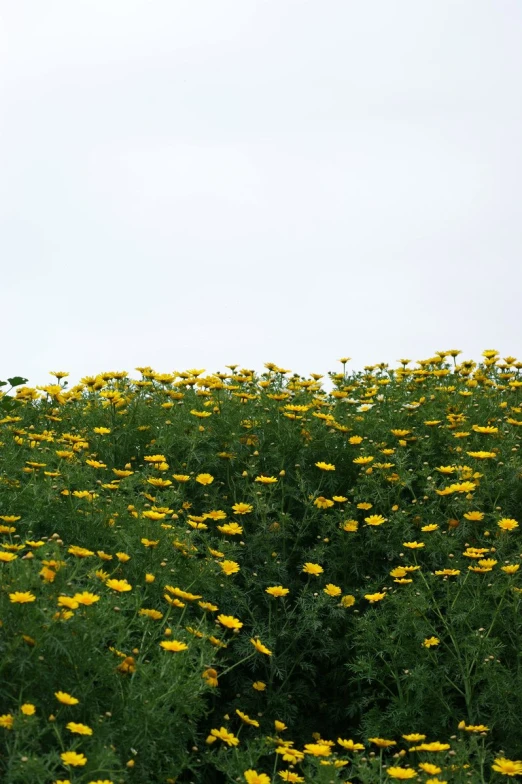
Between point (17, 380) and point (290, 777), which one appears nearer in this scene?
point (290, 777)

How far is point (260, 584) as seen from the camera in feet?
18.6

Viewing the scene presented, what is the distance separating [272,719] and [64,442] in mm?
2392

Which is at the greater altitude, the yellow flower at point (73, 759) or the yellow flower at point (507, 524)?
the yellow flower at point (507, 524)

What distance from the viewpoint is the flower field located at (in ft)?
12.4

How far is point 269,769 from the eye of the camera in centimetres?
517

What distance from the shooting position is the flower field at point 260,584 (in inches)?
148

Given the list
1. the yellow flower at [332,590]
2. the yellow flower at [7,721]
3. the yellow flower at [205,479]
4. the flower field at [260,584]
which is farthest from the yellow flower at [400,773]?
the yellow flower at [205,479]

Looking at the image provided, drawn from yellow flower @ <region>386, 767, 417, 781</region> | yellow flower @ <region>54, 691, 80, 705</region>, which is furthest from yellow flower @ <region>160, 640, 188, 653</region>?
yellow flower @ <region>386, 767, 417, 781</region>

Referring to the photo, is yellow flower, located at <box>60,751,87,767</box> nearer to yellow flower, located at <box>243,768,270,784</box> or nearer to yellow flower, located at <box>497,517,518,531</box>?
yellow flower, located at <box>243,768,270,784</box>

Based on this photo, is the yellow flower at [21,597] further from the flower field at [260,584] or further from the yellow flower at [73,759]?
the yellow flower at [73,759]

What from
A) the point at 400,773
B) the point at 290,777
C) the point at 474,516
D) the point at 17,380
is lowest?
the point at 290,777

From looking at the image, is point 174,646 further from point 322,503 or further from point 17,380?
point 17,380

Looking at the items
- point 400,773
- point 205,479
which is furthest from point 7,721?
point 205,479

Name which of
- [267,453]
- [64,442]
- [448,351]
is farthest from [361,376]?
[64,442]
